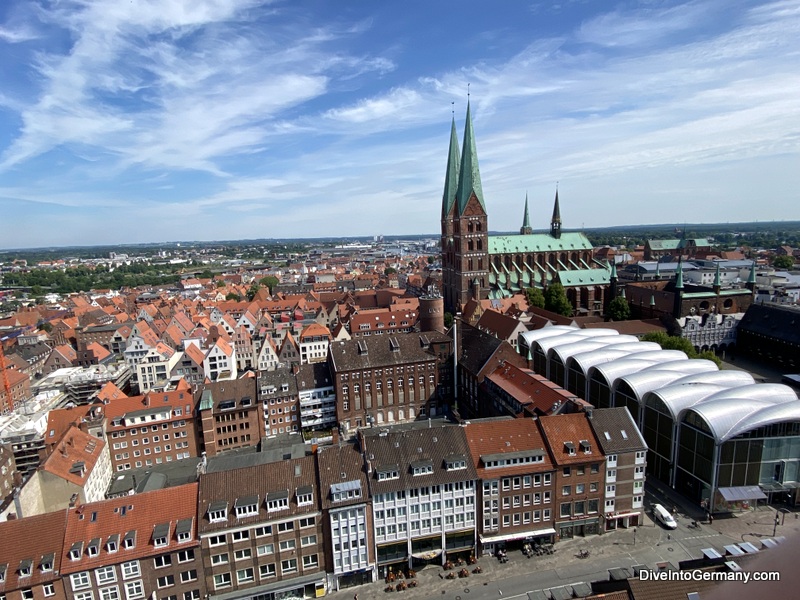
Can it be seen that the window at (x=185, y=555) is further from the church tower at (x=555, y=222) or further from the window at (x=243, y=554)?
Result: the church tower at (x=555, y=222)

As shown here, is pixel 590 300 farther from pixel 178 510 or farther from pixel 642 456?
pixel 178 510

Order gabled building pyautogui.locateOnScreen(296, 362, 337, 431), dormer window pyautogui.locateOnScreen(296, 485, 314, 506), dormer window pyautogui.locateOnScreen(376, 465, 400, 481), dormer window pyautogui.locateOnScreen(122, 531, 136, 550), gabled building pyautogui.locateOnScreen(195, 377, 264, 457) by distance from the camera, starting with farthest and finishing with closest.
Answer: gabled building pyautogui.locateOnScreen(296, 362, 337, 431) < gabled building pyautogui.locateOnScreen(195, 377, 264, 457) < dormer window pyautogui.locateOnScreen(376, 465, 400, 481) < dormer window pyautogui.locateOnScreen(296, 485, 314, 506) < dormer window pyautogui.locateOnScreen(122, 531, 136, 550)

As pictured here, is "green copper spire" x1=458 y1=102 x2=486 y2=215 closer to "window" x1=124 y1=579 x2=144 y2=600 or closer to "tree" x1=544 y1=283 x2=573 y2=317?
"tree" x1=544 y1=283 x2=573 y2=317

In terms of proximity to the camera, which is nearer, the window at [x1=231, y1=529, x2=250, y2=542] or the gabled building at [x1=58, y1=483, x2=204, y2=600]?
the gabled building at [x1=58, y1=483, x2=204, y2=600]

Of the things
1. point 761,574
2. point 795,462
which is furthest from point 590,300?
point 761,574

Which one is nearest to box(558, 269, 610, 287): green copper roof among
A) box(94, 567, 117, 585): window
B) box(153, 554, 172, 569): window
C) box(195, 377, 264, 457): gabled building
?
box(195, 377, 264, 457): gabled building

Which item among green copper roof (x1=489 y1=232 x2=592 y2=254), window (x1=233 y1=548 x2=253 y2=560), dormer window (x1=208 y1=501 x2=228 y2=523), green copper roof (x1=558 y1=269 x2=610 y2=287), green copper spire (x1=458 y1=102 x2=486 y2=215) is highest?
green copper spire (x1=458 y1=102 x2=486 y2=215)

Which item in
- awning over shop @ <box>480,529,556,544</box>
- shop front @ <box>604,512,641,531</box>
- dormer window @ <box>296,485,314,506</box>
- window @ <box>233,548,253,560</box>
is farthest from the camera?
shop front @ <box>604,512,641,531</box>

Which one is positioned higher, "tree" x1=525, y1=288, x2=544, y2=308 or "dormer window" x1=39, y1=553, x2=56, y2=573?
"tree" x1=525, y1=288, x2=544, y2=308

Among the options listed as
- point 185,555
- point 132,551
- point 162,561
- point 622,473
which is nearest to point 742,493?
point 622,473
